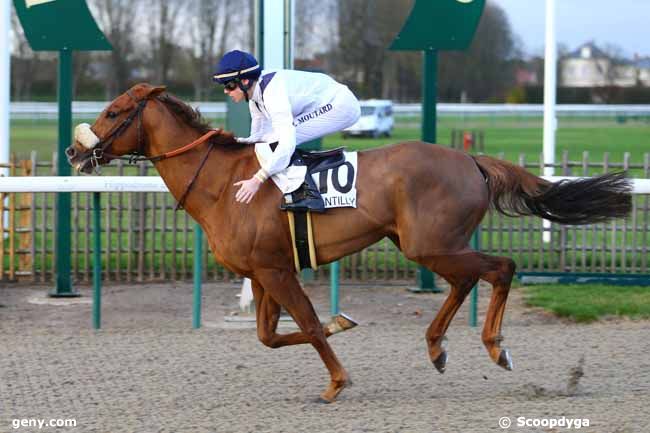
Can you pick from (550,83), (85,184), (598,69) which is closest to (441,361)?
(85,184)

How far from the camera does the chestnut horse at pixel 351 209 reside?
5.57m

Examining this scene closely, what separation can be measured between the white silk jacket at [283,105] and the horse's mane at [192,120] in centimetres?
12

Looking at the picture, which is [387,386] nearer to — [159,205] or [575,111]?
[159,205]

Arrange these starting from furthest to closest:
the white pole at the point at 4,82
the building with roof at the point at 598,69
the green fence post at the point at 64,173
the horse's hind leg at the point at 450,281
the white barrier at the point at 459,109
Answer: the building with roof at the point at 598,69
the white barrier at the point at 459,109
the white pole at the point at 4,82
the green fence post at the point at 64,173
the horse's hind leg at the point at 450,281

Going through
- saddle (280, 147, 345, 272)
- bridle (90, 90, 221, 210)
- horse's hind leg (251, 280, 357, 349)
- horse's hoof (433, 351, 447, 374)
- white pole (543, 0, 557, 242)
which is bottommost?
horse's hoof (433, 351, 447, 374)

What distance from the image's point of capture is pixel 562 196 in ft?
19.3

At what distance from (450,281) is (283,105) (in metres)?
1.32

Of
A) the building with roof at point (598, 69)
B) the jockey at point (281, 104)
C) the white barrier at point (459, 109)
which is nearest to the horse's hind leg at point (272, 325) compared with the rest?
the jockey at point (281, 104)

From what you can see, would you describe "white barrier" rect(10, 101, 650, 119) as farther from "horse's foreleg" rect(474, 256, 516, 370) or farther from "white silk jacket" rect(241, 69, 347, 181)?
"horse's foreleg" rect(474, 256, 516, 370)

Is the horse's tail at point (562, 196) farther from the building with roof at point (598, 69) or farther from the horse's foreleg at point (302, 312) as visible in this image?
the building with roof at point (598, 69)

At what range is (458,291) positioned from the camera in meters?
5.70

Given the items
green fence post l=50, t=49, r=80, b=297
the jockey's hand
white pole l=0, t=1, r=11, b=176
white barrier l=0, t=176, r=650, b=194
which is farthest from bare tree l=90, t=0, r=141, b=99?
the jockey's hand

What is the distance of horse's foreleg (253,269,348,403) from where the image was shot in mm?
5535

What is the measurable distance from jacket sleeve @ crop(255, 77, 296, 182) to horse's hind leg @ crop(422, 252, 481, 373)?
0.94m
